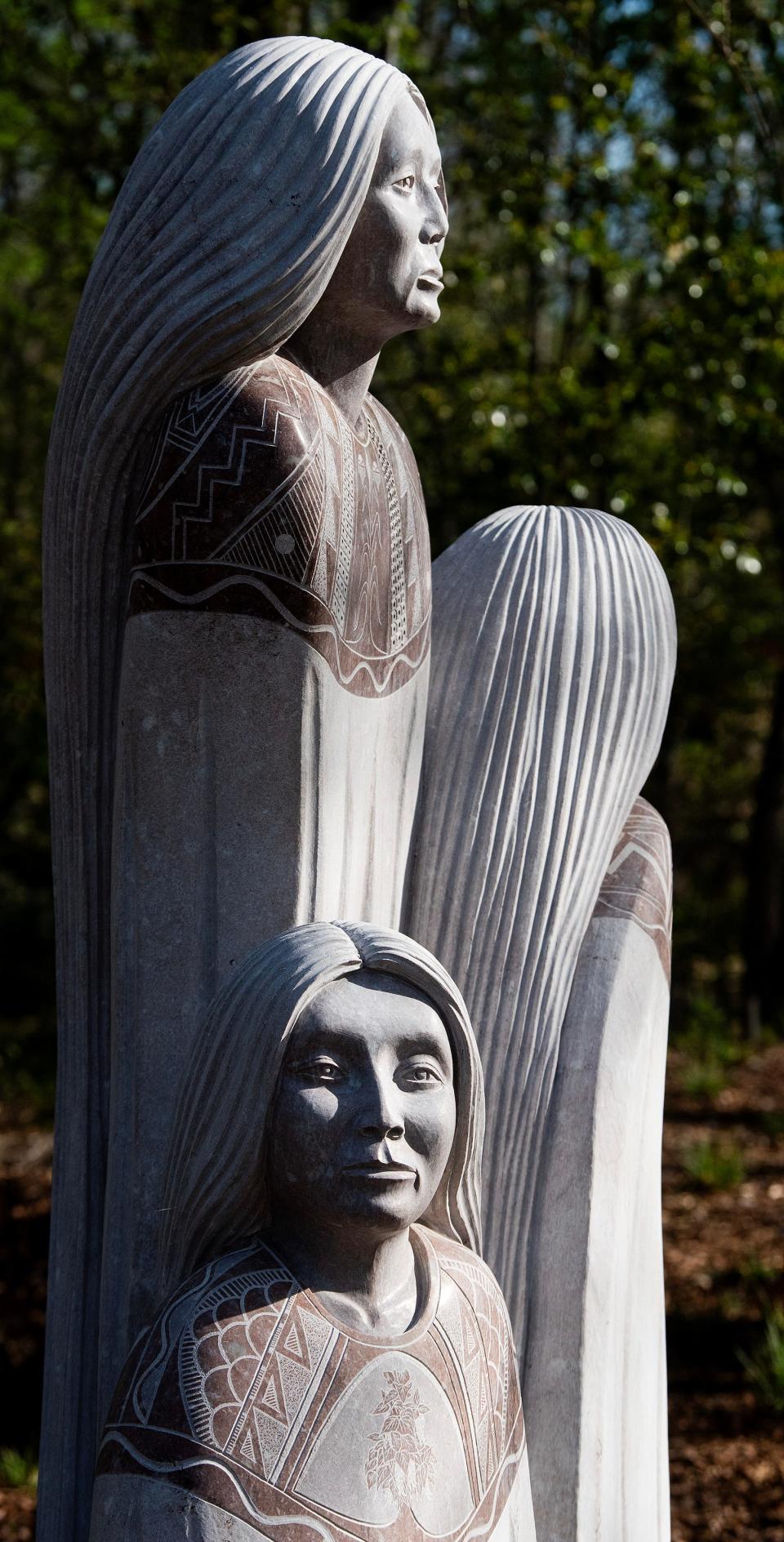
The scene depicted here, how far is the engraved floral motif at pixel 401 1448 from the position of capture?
2.09 metres

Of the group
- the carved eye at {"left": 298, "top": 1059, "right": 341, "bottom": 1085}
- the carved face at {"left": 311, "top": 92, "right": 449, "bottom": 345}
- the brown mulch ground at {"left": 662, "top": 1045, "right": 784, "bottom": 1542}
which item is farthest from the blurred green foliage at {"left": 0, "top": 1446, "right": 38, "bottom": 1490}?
the carved face at {"left": 311, "top": 92, "right": 449, "bottom": 345}

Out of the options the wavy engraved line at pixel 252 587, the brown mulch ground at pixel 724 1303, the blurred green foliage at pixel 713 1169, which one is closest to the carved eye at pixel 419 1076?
the wavy engraved line at pixel 252 587

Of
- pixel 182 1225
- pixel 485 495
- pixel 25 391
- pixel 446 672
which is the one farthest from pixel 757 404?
pixel 25 391

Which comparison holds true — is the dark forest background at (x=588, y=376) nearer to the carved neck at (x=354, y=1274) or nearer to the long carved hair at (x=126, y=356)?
the long carved hair at (x=126, y=356)

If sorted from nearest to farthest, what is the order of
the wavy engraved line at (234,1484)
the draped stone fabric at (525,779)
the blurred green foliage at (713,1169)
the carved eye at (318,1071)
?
the wavy engraved line at (234,1484) → the carved eye at (318,1071) → the draped stone fabric at (525,779) → the blurred green foliage at (713,1169)

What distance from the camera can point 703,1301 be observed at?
262 inches

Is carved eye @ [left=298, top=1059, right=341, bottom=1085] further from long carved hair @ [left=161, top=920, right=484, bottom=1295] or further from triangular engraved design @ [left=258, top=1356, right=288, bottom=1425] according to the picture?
triangular engraved design @ [left=258, top=1356, right=288, bottom=1425]

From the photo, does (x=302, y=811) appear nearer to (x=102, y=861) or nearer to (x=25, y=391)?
(x=102, y=861)

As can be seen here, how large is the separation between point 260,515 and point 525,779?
2.12 ft

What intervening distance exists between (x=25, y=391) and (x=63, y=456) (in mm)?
11857

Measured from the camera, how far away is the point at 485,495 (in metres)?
6.92

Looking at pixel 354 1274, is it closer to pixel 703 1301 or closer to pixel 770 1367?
pixel 770 1367

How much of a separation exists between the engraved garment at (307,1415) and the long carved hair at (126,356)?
1.79ft

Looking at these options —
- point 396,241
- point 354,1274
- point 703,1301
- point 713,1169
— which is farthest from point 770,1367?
point 396,241
